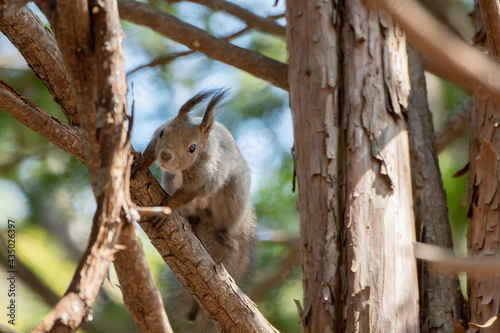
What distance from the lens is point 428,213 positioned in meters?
2.54

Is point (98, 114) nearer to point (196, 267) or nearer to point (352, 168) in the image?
point (196, 267)

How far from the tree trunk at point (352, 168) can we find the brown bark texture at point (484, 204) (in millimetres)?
272

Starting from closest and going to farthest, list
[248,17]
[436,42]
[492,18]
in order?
[436,42] < [492,18] < [248,17]

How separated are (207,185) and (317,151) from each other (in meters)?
0.69

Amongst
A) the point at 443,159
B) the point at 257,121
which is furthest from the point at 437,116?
the point at 257,121

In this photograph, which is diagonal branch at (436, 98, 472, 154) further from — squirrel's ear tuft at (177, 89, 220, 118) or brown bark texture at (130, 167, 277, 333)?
brown bark texture at (130, 167, 277, 333)

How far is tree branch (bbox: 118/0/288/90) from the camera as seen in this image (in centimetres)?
282

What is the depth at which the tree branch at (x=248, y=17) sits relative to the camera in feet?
10.8

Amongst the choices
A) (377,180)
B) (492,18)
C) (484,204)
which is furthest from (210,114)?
(492,18)

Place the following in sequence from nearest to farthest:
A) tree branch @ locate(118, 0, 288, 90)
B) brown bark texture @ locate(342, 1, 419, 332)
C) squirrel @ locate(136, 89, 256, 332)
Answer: brown bark texture @ locate(342, 1, 419, 332) → squirrel @ locate(136, 89, 256, 332) → tree branch @ locate(118, 0, 288, 90)

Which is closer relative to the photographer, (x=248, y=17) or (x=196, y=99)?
(x=196, y=99)

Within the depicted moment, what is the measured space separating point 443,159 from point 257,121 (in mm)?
1334

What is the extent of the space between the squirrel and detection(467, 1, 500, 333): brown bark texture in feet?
3.79

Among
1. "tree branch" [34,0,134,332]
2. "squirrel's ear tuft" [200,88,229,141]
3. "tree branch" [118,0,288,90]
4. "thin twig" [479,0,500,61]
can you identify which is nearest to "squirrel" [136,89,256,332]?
"squirrel's ear tuft" [200,88,229,141]
